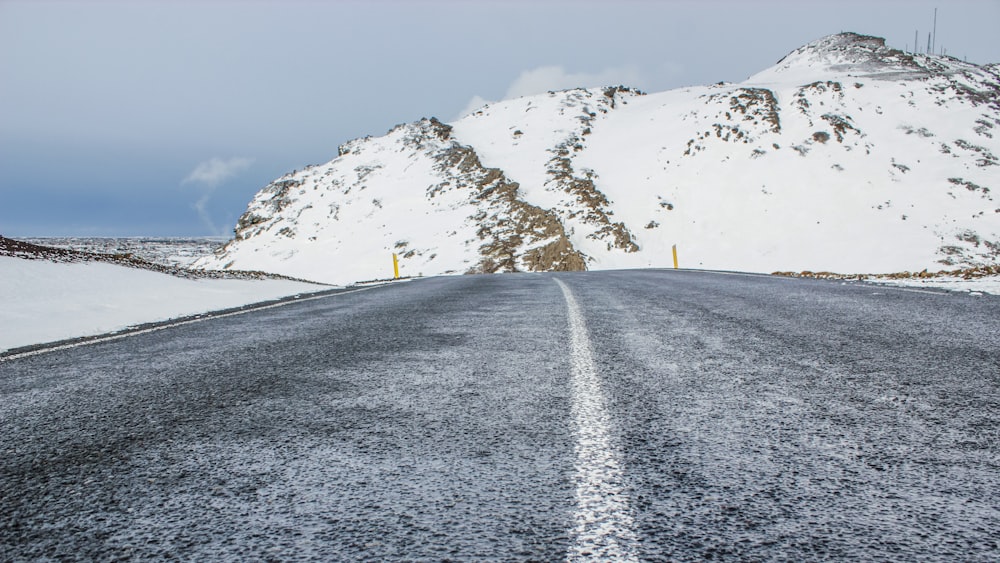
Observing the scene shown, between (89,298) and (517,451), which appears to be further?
(89,298)

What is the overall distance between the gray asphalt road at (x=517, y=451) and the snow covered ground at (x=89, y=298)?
257cm

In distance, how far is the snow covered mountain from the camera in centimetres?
3809

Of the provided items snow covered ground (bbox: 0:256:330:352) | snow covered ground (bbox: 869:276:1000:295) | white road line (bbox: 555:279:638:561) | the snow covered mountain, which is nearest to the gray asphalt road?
white road line (bbox: 555:279:638:561)

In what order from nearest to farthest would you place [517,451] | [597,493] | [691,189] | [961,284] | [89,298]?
[597,493] < [517,451] < [89,298] < [961,284] < [691,189]

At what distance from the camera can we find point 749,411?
2557mm

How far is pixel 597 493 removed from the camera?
1.69 metres

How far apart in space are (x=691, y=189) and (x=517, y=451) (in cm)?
4960

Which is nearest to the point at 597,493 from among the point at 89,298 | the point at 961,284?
the point at 89,298

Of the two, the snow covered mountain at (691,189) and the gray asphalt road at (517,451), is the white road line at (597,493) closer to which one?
the gray asphalt road at (517,451)

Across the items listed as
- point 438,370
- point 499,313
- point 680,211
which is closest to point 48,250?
point 499,313

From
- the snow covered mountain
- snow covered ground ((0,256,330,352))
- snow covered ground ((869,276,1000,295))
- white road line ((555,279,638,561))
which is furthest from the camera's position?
the snow covered mountain

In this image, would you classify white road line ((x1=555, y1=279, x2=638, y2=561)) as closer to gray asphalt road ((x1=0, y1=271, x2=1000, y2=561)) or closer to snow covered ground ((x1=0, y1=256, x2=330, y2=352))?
gray asphalt road ((x1=0, y1=271, x2=1000, y2=561))

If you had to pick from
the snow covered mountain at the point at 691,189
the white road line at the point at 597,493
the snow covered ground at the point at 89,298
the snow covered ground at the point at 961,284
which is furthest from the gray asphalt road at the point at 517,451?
the snow covered mountain at the point at 691,189

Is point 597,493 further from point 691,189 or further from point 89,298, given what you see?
point 691,189
